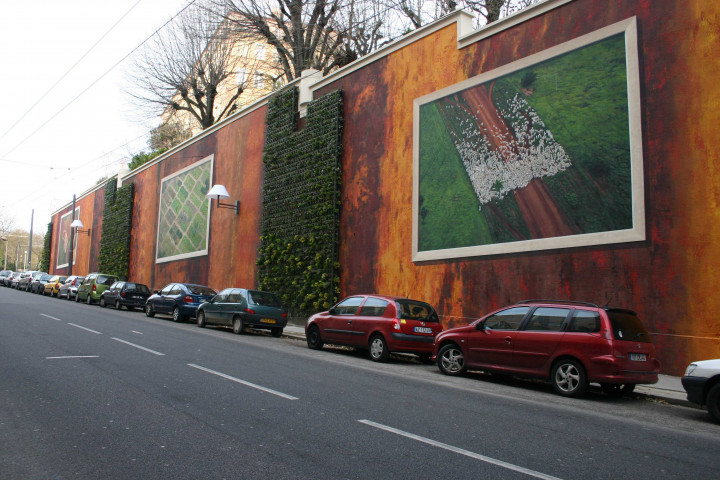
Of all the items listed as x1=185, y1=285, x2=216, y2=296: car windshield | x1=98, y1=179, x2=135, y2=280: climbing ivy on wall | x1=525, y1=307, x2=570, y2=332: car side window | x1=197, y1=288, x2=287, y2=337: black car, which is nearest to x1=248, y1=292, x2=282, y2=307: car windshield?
x1=197, y1=288, x2=287, y2=337: black car

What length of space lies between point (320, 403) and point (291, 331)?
40.6 feet

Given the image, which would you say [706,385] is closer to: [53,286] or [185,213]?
[185,213]

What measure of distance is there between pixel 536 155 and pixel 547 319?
218 inches

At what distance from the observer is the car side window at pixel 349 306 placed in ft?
45.0

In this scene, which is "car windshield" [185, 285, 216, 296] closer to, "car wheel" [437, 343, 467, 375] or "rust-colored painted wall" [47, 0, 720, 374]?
"rust-colored painted wall" [47, 0, 720, 374]

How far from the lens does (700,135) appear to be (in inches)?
444

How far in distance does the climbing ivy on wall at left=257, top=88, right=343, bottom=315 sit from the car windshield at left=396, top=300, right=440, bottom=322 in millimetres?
7158

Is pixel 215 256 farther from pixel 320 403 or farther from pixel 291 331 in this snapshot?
pixel 320 403

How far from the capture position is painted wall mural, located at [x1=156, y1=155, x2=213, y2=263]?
29703mm

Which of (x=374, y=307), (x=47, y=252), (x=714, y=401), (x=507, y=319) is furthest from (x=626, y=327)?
(x=47, y=252)

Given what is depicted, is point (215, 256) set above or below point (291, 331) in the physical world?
above

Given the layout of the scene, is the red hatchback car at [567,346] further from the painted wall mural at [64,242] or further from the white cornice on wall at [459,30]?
the painted wall mural at [64,242]

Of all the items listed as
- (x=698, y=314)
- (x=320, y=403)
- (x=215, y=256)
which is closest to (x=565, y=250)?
(x=698, y=314)

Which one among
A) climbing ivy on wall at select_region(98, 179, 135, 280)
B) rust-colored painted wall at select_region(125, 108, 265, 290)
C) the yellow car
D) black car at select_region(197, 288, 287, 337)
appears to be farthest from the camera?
climbing ivy on wall at select_region(98, 179, 135, 280)
